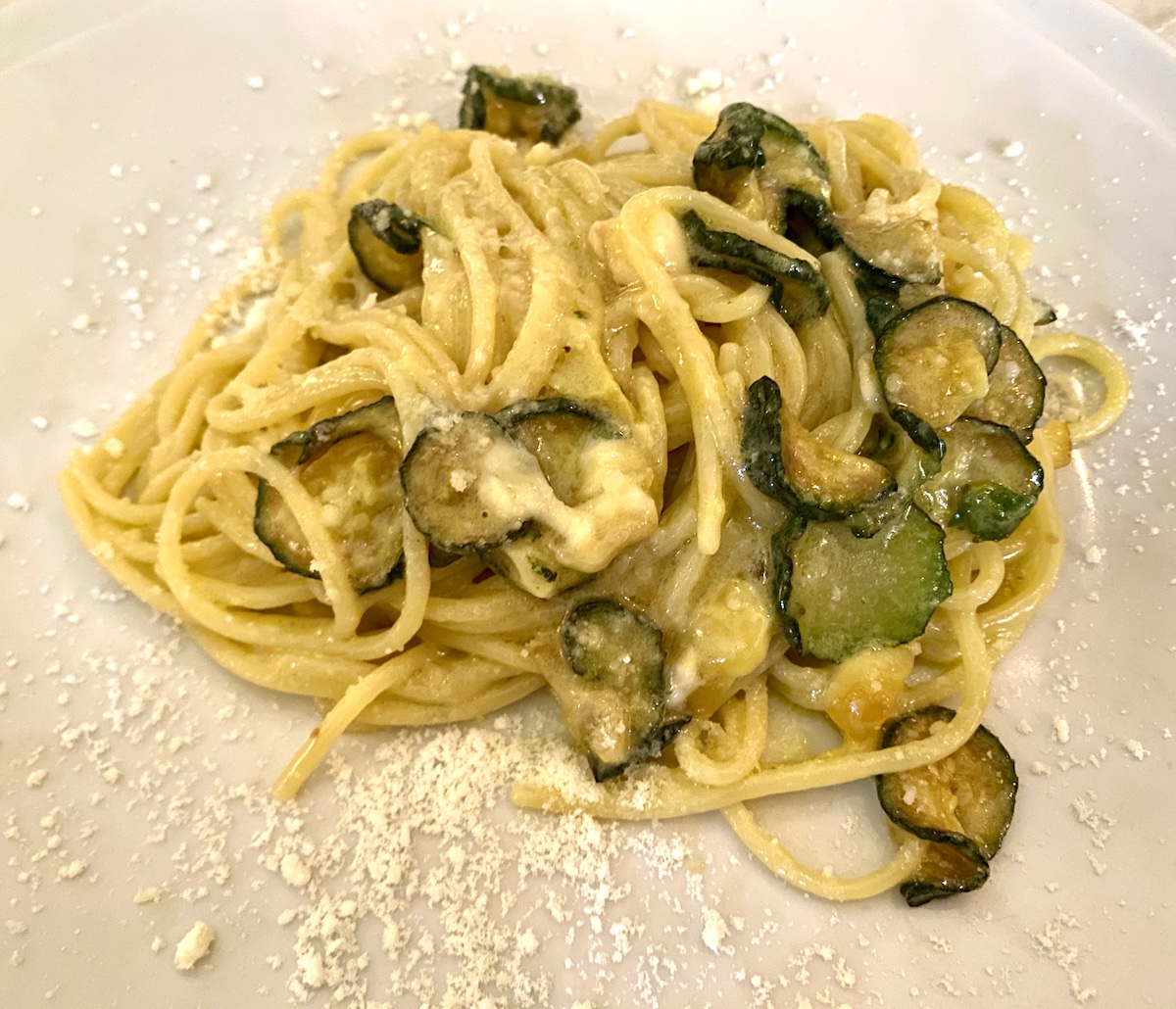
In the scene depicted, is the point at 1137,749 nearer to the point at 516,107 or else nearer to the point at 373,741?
the point at 373,741

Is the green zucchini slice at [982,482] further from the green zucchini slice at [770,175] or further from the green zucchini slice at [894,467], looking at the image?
the green zucchini slice at [770,175]

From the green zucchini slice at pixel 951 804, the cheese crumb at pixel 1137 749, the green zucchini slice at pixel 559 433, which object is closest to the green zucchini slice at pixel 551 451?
the green zucchini slice at pixel 559 433

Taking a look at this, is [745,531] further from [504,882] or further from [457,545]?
[504,882]

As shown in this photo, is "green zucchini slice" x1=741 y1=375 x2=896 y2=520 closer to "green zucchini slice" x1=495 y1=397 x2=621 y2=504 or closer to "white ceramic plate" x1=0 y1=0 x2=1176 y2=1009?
"green zucchini slice" x1=495 y1=397 x2=621 y2=504

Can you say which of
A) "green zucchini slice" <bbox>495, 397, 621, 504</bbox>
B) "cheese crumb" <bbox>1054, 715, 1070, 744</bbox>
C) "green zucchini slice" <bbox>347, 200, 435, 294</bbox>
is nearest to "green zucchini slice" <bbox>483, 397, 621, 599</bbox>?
"green zucchini slice" <bbox>495, 397, 621, 504</bbox>

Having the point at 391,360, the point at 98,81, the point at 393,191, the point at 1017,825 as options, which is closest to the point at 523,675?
the point at 391,360
